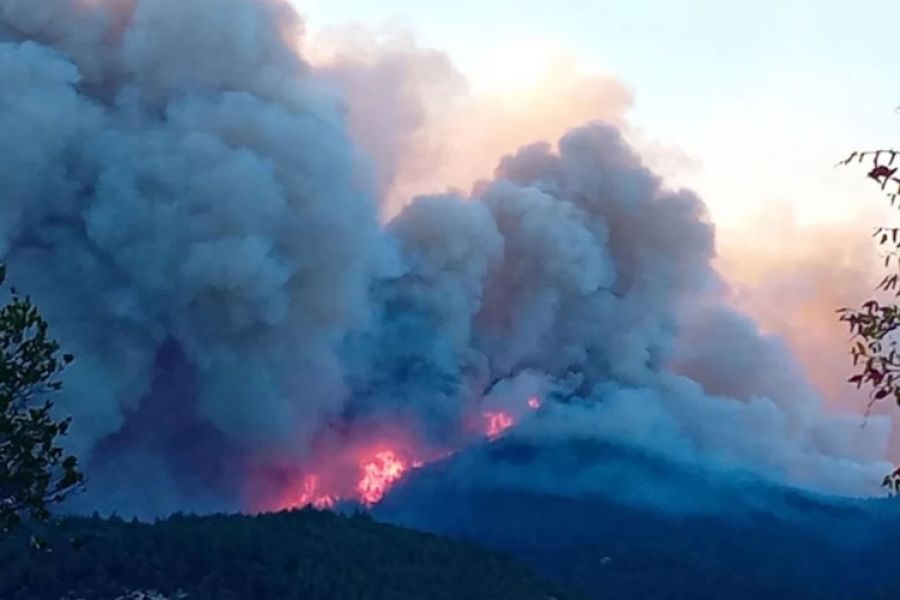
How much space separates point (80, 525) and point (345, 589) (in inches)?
1111

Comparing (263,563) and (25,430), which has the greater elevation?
(263,563)

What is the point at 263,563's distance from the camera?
410 ft

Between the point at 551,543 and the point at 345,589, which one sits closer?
the point at 345,589

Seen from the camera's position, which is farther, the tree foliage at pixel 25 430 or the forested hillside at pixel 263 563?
the forested hillside at pixel 263 563

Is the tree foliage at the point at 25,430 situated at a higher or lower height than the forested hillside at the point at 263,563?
lower

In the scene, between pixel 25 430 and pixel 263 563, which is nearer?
pixel 25 430

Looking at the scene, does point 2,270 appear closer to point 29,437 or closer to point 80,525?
point 29,437

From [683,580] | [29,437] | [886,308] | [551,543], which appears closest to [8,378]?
[29,437]

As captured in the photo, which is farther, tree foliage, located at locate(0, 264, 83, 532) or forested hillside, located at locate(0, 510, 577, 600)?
forested hillside, located at locate(0, 510, 577, 600)

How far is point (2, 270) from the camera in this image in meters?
28.2

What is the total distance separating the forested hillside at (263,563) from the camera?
369ft

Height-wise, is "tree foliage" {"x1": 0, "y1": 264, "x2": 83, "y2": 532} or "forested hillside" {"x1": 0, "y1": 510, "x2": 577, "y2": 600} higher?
"forested hillside" {"x1": 0, "y1": 510, "x2": 577, "y2": 600}

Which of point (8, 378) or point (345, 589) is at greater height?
point (345, 589)

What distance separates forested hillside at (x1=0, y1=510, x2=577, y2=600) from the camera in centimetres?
11250
